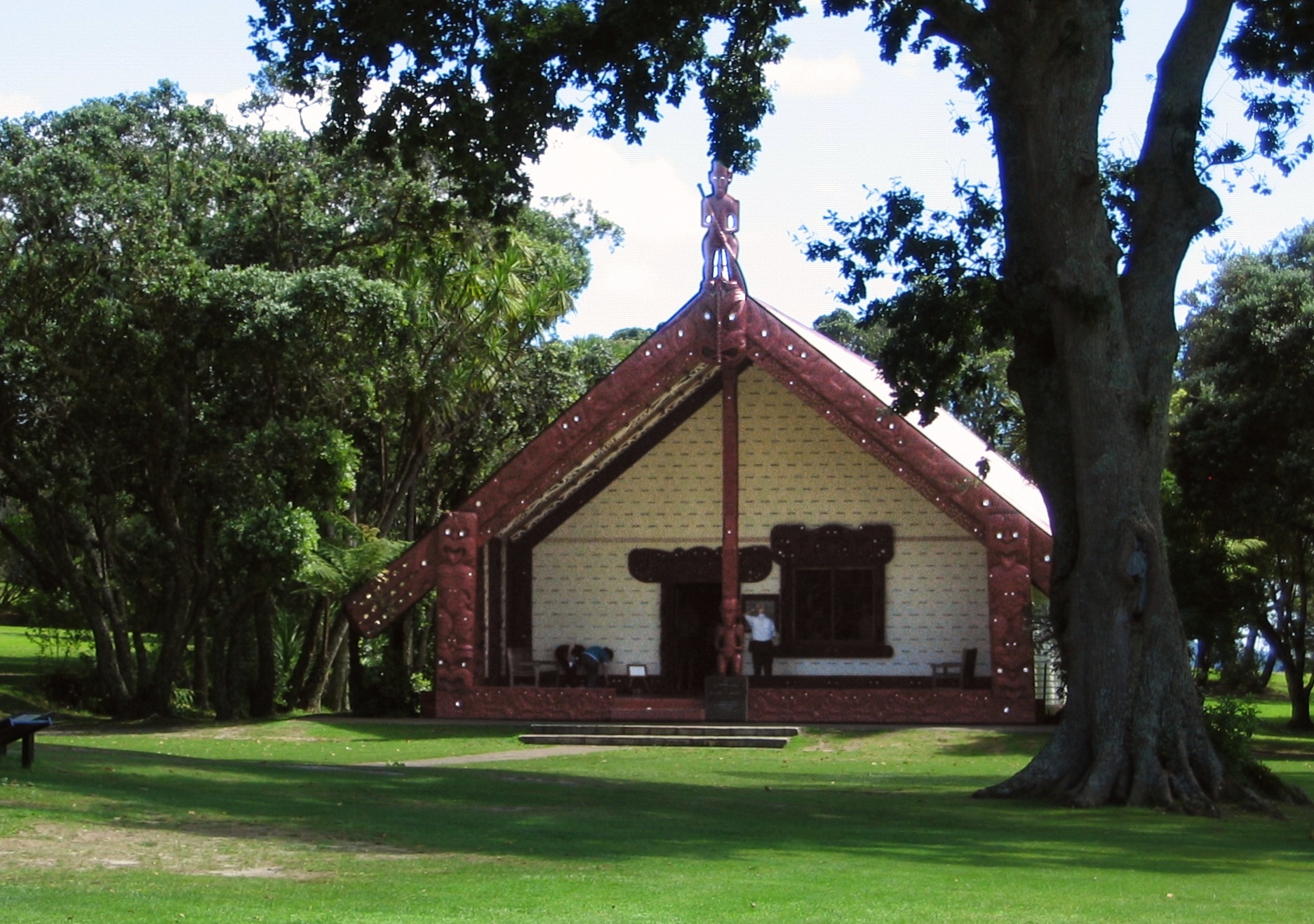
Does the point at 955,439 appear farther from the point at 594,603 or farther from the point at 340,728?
the point at 340,728

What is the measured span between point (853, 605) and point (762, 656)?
180 cm

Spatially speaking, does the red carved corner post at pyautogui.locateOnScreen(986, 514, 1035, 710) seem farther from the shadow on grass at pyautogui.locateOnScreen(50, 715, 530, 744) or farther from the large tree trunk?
the large tree trunk

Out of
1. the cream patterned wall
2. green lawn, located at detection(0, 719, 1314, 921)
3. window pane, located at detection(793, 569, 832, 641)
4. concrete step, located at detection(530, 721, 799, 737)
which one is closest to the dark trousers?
the cream patterned wall

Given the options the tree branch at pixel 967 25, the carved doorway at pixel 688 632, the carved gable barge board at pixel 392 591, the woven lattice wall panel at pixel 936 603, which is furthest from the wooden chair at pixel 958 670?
the tree branch at pixel 967 25

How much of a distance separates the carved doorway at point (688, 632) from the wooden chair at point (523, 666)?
2.04m

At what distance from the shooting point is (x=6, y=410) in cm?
2633

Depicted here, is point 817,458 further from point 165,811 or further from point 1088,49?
point 165,811

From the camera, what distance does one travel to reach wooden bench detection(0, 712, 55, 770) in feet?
41.7

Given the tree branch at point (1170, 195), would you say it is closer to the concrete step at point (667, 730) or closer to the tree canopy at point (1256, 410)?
the tree canopy at point (1256, 410)

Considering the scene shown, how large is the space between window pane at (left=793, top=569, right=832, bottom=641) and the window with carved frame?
0.01 m

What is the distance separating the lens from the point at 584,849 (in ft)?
36.4

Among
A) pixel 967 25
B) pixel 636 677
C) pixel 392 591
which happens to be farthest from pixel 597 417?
pixel 967 25

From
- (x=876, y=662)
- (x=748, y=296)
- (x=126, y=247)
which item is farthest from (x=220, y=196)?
(x=876, y=662)

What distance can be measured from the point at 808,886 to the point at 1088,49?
888cm
